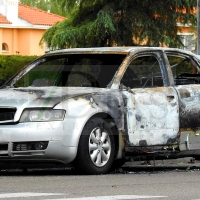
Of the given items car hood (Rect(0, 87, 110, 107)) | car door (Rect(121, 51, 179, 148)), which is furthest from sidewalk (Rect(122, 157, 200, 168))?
car hood (Rect(0, 87, 110, 107))

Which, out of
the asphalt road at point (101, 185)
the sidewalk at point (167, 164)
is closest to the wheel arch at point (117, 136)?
the asphalt road at point (101, 185)

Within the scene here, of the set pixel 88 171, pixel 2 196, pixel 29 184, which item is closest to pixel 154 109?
pixel 88 171

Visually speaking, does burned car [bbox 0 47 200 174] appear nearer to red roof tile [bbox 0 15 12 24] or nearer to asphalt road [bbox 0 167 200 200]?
asphalt road [bbox 0 167 200 200]

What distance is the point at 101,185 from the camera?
10148 mm

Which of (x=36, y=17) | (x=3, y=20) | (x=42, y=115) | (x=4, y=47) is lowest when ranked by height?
(x=42, y=115)

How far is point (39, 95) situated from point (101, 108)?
0.77 m

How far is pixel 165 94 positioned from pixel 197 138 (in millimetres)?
795

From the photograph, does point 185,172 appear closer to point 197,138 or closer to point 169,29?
point 197,138

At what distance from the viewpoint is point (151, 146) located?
40.7 feet

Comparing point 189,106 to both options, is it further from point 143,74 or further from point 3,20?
point 3,20

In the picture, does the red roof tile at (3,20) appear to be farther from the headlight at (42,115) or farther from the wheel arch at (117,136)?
the headlight at (42,115)

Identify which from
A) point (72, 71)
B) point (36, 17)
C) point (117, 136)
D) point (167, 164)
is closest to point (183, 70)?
point (167, 164)

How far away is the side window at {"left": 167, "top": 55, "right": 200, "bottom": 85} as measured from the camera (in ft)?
43.6

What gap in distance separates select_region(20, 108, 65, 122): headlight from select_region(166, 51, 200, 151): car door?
2.04 metres
